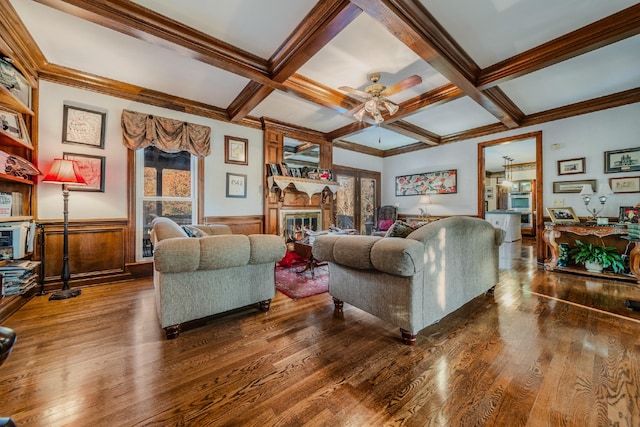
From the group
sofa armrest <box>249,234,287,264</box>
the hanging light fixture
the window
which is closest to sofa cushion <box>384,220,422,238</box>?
sofa armrest <box>249,234,287,264</box>

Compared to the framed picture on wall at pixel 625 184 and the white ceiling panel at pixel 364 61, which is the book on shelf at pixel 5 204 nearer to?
the white ceiling panel at pixel 364 61

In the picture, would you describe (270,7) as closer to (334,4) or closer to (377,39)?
(334,4)

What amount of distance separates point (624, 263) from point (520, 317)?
281 cm

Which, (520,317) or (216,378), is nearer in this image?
(216,378)

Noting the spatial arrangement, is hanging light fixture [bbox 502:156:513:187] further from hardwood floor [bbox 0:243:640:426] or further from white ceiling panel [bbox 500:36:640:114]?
hardwood floor [bbox 0:243:640:426]

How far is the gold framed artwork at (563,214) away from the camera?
3.96 metres

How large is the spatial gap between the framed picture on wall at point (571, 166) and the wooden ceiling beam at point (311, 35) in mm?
4575

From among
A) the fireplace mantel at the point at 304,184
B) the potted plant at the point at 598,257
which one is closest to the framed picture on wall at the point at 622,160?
the potted plant at the point at 598,257

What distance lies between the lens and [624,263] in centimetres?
352

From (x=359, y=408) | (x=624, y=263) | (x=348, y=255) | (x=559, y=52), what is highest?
(x=559, y=52)

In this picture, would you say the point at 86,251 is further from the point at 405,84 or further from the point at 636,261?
the point at 636,261

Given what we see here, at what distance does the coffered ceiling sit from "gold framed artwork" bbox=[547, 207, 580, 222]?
1.66 m

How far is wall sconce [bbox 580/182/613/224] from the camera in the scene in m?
3.59

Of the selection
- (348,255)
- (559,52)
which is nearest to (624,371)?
(348,255)
